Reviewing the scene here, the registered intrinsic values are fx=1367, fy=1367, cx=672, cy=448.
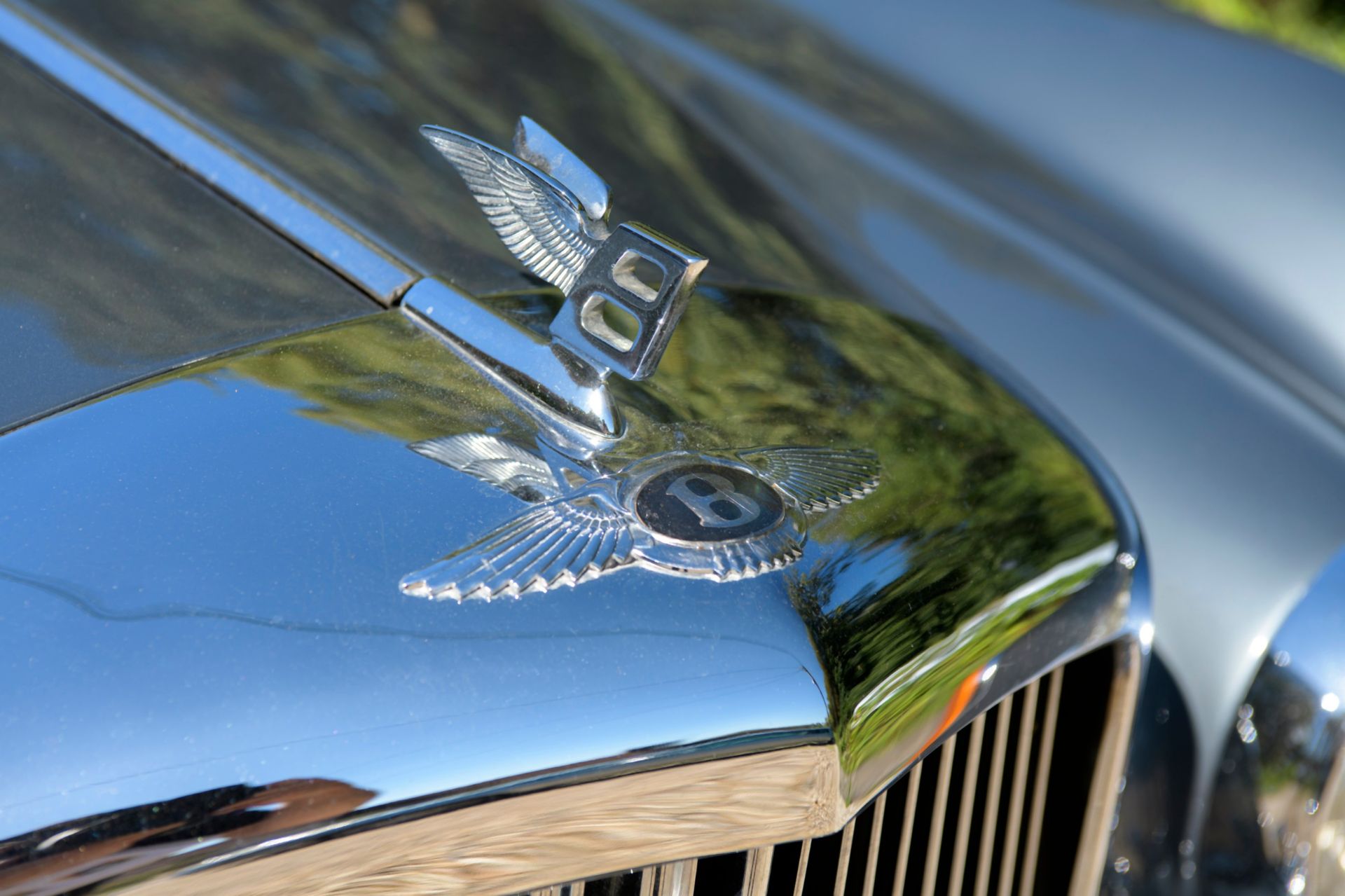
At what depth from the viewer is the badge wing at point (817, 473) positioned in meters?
0.85

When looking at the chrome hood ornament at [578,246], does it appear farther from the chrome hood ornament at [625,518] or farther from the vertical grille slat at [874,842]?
the vertical grille slat at [874,842]

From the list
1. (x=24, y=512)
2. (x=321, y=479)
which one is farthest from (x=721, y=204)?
(x=24, y=512)

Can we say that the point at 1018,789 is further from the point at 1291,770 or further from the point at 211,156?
the point at 211,156

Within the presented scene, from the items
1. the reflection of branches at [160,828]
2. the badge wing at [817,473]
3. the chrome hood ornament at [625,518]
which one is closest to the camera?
Answer: the reflection of branches at [160,828]

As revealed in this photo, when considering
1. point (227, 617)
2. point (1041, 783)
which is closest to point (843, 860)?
point (1041, 783)

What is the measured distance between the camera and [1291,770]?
1.12 m

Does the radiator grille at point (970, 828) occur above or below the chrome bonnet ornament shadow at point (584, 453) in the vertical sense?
below

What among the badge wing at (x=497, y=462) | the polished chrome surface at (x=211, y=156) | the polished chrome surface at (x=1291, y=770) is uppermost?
the polished chrome surface at (x=211, y=156)

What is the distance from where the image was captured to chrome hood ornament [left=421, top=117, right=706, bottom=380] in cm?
81

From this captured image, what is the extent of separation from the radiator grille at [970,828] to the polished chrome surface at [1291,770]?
14 cm

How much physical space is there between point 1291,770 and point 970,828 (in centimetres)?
29

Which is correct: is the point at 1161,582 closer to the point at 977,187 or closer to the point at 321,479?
the point at 977,187

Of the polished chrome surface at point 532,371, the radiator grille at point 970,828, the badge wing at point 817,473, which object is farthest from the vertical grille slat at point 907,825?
the polished chrome surface at point 532,371

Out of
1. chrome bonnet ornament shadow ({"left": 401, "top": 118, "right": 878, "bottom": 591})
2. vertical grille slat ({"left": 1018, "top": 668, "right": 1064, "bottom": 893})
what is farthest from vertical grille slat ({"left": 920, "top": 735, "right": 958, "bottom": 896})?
chrome bonnet ornament shadow ({"left": 401, "top": 118, "right": 878, "bottom": 591})
